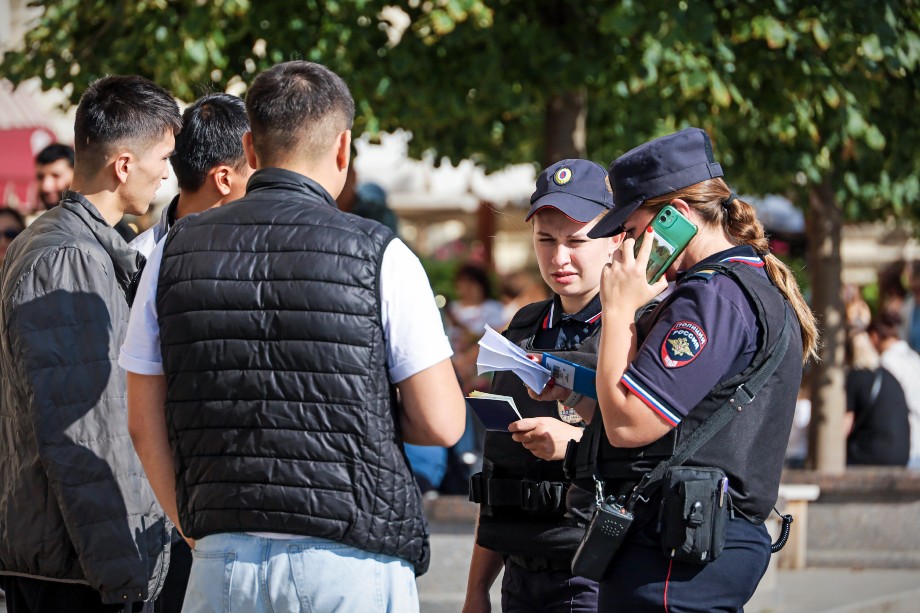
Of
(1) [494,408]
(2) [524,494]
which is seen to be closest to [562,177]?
(1) [494,408]

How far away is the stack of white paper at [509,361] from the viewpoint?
113 inches

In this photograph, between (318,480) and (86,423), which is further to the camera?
(86,423)

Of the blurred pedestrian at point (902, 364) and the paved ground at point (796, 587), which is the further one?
the blurred pedestrian at point (902, 364)

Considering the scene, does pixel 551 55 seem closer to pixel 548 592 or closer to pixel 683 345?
pixel 548 592

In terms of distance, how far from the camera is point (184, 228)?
8.37 feet

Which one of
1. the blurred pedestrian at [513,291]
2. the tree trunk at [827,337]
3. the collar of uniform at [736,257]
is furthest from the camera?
the blurred pedestrian at [513,291]

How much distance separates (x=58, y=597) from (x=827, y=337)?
643cm

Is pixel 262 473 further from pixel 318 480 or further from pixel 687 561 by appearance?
pixel 687 561

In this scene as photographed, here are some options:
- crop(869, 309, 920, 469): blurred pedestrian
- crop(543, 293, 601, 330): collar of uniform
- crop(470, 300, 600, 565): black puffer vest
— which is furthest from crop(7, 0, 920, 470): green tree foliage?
crop(470, 300, 600, 565): black puffer vest

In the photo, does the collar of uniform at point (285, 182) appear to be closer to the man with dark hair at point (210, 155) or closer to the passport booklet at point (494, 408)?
the passport booklet at point (494, 408)

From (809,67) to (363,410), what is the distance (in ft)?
15.1

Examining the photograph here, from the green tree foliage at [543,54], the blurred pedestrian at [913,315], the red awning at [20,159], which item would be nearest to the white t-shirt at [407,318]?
the green tree foliage at [543,54]

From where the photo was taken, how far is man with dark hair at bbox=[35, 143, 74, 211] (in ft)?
18.9

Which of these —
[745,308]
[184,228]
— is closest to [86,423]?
[184,228]
